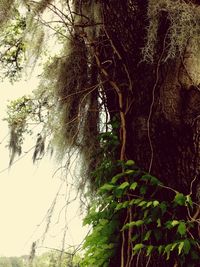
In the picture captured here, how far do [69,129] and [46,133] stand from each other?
0.84 feet

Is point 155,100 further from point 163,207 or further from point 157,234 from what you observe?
point 157,234

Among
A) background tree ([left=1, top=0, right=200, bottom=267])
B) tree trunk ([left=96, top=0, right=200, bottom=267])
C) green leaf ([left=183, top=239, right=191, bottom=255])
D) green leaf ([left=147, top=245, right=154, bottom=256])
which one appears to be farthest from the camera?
tree trunk ([left=96, top=0, right=200, bottom=267])

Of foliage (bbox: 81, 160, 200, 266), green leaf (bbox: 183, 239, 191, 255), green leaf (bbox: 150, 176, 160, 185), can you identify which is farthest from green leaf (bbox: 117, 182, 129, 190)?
green leaf (bbox: 183, 239, 191, 255)

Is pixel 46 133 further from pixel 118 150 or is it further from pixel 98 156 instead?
pixel 118 150

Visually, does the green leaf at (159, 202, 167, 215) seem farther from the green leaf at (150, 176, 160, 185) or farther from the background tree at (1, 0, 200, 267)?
the green leaf at (150, 176, 160, 185)

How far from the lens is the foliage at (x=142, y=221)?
2068 mm

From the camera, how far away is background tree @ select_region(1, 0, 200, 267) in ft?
7.38

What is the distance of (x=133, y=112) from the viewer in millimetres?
2725

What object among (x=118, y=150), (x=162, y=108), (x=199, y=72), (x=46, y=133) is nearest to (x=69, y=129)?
(x=46, y=133)

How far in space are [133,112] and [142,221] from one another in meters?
0.83

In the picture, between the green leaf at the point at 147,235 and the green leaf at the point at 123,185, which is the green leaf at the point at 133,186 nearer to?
the green leaf at the point at 123,185

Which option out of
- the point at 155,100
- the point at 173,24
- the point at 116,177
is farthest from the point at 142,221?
the point at 173,24

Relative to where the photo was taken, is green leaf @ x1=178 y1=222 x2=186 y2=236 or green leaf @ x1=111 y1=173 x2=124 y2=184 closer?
green leaf @ x1=178 y1=222 x2=186 y2=236

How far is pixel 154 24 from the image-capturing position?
8.44ft
